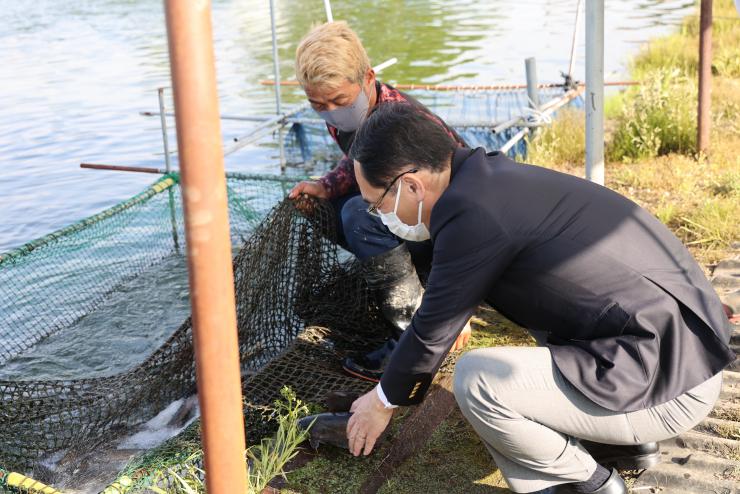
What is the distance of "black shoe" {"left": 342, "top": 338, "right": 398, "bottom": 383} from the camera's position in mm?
3725

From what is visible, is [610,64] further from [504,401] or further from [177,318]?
[504,401]

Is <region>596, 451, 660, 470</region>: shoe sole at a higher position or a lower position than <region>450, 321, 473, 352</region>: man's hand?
lower

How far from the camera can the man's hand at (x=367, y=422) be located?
2838 mm

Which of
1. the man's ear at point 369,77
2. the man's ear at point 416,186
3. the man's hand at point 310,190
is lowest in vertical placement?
the man's hand at point 310,190

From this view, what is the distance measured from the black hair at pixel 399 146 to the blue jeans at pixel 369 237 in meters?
1.00

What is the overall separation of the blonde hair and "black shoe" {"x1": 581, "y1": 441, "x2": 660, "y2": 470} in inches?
74.9

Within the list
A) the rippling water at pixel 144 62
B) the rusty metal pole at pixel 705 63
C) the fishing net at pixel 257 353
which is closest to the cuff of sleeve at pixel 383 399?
the fishing net at pixel 257 353

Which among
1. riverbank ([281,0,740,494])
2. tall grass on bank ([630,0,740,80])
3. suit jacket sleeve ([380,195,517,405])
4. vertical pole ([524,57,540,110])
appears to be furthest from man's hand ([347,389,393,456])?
tall grass on bank ([630,0,740,80])

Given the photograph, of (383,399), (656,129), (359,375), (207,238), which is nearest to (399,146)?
(383,399)

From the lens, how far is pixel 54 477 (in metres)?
3.58

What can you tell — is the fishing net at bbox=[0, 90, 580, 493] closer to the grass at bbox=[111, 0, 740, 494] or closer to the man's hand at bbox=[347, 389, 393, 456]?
the grass at bbox=[111, 0, 740, 494]

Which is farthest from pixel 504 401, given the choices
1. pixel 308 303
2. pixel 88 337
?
pixel 88 337

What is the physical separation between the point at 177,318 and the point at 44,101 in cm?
943

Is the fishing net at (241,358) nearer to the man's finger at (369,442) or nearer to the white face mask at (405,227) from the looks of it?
the man's finger at (369,442)
